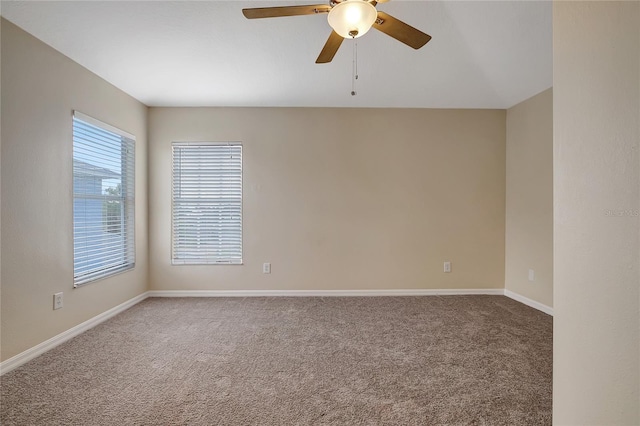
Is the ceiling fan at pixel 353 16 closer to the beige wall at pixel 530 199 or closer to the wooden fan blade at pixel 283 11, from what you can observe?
the wooden fan blade at pixel 283 11

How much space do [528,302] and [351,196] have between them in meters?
2.43

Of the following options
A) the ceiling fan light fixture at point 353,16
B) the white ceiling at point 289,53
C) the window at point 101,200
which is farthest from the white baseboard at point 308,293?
the ceiling fan light fixture at point 353,16

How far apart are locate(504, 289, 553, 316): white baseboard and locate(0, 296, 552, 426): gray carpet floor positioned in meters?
0.16

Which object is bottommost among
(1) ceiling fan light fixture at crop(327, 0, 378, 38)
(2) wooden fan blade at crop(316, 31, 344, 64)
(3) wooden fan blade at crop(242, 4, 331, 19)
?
(1) ceiling fan light fixture at crop(327, 0, 378, 38)

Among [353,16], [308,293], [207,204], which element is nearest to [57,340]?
[207,204]

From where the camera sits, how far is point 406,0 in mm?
2357

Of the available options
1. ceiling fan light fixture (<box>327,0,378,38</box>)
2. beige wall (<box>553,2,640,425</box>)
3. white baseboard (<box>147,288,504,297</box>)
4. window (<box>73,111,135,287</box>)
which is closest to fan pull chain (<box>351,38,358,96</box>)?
ceiling fan light fixture (<box>327,0,378,38</box>)

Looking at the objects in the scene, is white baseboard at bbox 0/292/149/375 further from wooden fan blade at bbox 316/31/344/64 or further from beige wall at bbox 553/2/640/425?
beige wall at bbox 553/2/640/425

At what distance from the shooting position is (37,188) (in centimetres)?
234

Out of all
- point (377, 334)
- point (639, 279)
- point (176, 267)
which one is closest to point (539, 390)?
point (377, 334)

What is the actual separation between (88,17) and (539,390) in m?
4.14

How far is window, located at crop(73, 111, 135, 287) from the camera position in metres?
2.75

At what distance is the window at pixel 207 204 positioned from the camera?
12.7 ft

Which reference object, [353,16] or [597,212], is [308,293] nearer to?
[353,16]
